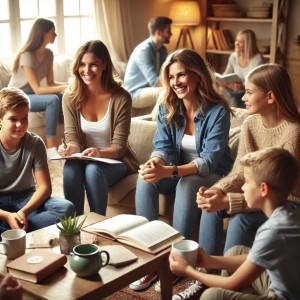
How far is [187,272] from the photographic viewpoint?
1.82 metres

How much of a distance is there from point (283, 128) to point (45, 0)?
4052 millimetres

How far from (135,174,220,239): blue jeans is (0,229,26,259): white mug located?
806 millimetres

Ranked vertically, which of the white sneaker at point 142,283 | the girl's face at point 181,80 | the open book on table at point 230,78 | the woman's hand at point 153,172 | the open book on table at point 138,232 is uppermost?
the girl's face at point 181,80

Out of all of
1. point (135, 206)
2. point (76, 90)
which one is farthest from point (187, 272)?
point (76, 90)

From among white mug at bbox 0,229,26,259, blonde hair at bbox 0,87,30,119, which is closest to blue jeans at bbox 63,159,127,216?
blonde hair at bbox 0,87,30,119

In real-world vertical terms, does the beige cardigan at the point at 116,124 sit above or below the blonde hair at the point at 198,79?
below

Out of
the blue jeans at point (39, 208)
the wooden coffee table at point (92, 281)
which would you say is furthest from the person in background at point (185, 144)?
the wooden coffee table at point (92, 281)

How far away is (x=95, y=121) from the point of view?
10.1 ft

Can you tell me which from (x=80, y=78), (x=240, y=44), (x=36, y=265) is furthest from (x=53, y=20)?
(x=36, y=265)

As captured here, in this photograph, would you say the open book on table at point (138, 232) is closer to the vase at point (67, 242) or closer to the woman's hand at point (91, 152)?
the vase at point (67, 242)

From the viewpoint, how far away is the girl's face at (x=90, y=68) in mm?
2973

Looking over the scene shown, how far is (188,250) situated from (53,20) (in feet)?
15.0

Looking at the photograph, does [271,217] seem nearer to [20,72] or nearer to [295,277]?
[295,277]

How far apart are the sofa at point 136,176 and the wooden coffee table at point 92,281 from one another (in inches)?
31.0
